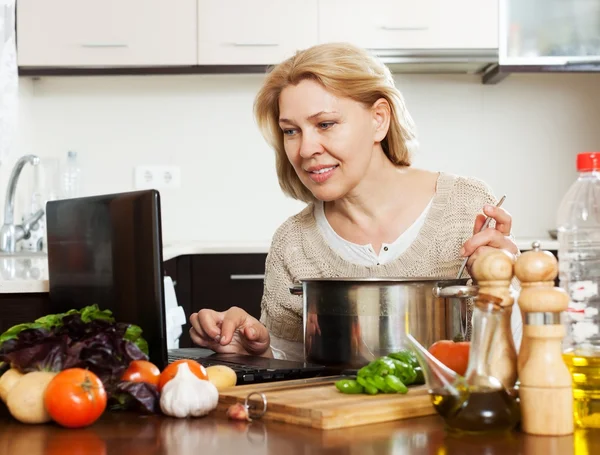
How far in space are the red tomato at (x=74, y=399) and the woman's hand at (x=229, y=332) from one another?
1.73 ft

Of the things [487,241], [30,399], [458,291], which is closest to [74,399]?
[30,399]

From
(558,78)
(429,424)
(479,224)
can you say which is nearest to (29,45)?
(558,78)

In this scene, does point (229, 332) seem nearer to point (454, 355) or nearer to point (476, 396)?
point (454, 355)

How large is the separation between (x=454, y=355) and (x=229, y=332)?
543 mm

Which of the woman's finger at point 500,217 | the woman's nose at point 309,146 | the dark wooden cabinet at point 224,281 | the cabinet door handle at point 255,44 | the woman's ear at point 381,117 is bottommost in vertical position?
the dark wooden cabinet at point 224,281

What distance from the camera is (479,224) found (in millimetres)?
1408

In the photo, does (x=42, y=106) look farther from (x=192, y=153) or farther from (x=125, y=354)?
(x=125, y=354)

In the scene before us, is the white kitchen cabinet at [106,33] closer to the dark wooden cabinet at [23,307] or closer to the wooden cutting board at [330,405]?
the dark wooden cabinet at [23,307]

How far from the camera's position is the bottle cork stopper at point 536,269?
34.2 inches

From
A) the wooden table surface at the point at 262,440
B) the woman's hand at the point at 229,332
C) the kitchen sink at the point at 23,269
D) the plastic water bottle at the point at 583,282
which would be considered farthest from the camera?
the kitchen sink at the point at 23,269

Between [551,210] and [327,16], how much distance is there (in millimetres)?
1234

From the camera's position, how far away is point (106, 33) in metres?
3.32

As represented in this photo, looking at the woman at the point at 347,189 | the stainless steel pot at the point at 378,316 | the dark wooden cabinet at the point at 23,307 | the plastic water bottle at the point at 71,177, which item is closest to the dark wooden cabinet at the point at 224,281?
the plastic water bottle at the point at 71,177

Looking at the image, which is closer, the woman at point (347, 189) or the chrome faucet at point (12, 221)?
the woman at point (347, 189)
